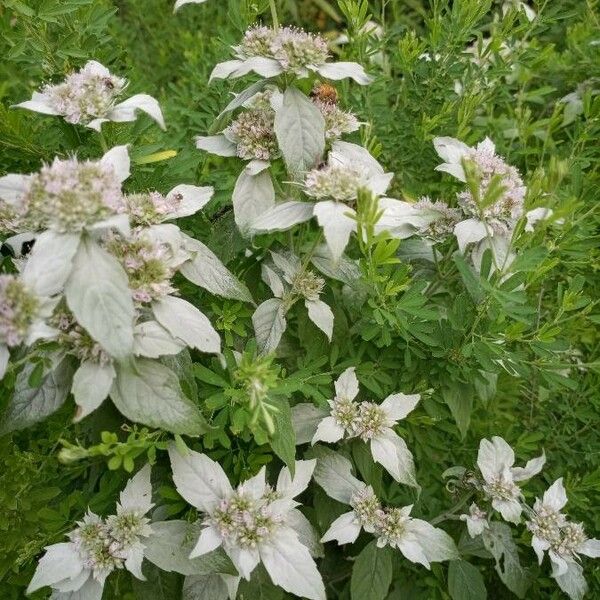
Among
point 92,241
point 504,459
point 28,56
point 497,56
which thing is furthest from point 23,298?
point 497,56

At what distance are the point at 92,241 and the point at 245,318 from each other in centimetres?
46

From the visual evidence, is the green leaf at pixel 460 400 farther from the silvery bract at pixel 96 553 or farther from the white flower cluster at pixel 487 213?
the silvery bract at pixel 96 553

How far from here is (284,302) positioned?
4.23 feet

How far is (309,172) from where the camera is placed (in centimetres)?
Answer: 120

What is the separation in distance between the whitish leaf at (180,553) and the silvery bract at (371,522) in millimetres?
257

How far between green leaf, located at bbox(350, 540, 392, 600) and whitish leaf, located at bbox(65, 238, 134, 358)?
74 cm

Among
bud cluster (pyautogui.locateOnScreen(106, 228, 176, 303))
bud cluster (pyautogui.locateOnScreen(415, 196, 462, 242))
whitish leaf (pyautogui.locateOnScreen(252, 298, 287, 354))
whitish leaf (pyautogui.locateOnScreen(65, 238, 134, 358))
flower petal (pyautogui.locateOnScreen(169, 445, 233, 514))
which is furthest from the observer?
bud cluster (pyautogui.locateOnScreen(415, 196, 462, 242))

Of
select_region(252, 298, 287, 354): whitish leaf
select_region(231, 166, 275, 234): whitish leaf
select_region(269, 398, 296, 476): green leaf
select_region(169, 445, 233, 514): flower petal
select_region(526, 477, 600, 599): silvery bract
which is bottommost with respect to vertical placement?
select_region(526, 477, 600, 599): silvery bract

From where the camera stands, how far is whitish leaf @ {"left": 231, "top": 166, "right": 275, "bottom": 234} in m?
1.26

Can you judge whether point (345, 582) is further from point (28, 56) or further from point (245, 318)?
point (28, 56)

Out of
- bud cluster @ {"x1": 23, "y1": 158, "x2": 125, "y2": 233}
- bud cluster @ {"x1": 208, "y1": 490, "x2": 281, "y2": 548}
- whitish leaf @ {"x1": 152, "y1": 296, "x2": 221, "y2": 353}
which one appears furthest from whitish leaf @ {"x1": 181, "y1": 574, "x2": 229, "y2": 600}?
bud cluster @ {"x1": 23, "y1": 158, "x2": 125, "y2": 233}

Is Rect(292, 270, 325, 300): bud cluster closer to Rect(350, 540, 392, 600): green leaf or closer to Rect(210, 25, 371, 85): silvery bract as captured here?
Rect(210, 25, 371, 85): silvery bract

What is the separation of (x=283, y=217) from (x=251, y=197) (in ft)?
0.46

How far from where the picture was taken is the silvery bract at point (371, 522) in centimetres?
131
